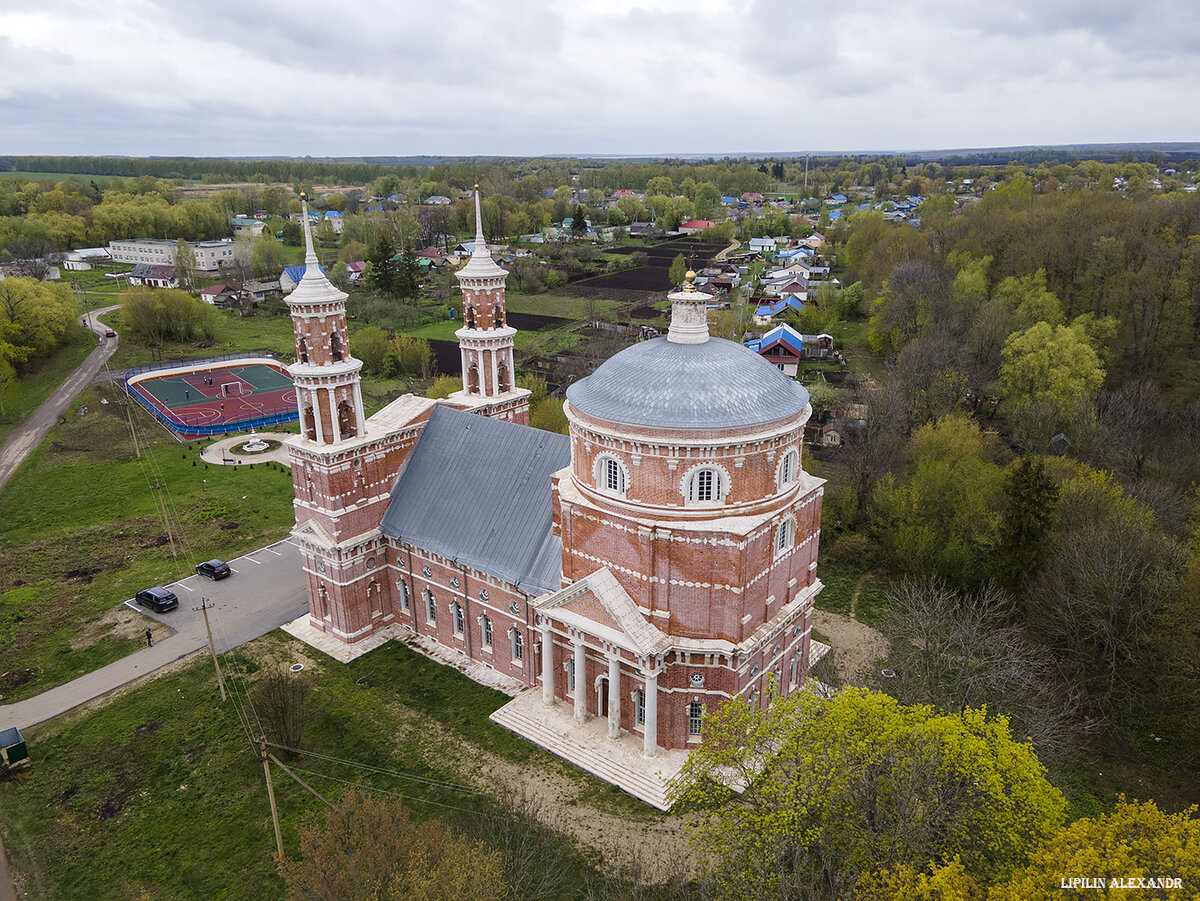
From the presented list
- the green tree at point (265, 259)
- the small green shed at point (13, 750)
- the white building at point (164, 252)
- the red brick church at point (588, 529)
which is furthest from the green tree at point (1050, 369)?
the white building at point (164, 252)

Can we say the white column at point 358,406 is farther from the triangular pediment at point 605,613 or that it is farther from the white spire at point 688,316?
the white spire at point 688,316

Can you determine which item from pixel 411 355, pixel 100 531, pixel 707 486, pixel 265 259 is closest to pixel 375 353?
pixel 411 355

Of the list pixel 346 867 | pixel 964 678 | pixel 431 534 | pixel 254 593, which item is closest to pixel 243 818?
pixel 346 867

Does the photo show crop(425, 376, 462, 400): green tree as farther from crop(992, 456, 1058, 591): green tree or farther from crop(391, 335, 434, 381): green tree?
crop(992, 456, 1058, 591): green tree

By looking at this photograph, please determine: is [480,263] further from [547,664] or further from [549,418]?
[547,664]

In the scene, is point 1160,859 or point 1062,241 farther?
point 1062,241

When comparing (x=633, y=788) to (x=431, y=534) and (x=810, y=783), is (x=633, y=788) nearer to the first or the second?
(x=810, y=783)

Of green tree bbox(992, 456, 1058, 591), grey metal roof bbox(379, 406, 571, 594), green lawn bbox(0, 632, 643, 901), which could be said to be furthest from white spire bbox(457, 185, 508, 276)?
green tree bbox(992, 456, 1058, 591)
